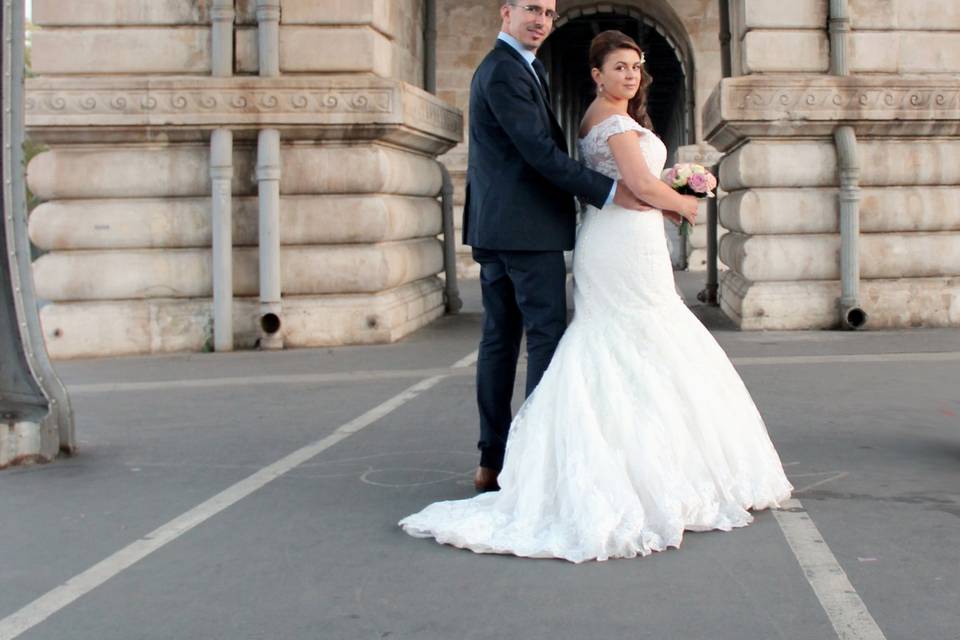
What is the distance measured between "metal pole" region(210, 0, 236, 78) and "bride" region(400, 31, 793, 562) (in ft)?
21.7

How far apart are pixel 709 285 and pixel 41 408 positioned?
1015cm

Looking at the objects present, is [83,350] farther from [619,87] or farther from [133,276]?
[619,87]

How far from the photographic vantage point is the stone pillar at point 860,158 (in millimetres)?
12281

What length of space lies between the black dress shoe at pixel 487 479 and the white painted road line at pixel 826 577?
1172 mm

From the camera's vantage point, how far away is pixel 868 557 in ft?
15.3

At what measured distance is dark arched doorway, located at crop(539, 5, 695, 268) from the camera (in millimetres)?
30047

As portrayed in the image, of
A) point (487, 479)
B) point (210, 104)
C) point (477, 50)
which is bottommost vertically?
point (487, 479)

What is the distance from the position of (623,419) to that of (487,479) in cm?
91

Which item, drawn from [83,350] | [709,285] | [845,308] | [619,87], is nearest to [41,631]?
[619,87]

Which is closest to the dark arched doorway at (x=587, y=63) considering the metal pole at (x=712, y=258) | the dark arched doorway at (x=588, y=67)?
the dark arched doorway at (x=588, y=67)

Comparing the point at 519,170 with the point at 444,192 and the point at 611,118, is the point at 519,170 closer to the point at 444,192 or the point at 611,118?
the point at 611,118

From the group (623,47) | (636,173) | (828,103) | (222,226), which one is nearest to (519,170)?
(636,173)

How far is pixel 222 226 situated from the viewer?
38.0ft

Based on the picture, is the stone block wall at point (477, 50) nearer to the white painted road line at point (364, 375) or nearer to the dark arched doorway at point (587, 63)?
the dark arched doorway at point (587, 63)
